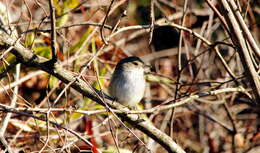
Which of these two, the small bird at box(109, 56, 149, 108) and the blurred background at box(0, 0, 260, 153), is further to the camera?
the blurred background at box(0, 0, 260, 153)

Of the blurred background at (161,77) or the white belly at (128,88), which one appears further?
the blurred background at (161,77)

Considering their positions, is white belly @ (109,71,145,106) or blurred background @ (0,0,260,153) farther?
blurred background @ (0,0,260,153)

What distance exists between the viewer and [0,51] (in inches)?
126

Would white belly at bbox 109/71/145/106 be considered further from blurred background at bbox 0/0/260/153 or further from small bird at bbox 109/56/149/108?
blurred background at bbox 0/0/260/153

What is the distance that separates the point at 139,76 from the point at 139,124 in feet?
4.93

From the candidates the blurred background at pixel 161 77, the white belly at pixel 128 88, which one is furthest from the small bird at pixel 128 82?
the blurred background at pixel 161 77

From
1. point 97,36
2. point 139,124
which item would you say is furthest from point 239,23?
point 97,36

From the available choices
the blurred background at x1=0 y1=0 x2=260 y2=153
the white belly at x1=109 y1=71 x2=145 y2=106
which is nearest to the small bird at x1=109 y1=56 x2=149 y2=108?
the white belly at x1=109 y1=71 x2=145 y2=106

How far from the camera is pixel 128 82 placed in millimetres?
4801

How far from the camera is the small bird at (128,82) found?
472 cm

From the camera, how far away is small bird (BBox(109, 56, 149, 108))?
4.72 m

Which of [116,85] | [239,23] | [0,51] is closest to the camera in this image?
[239,23]

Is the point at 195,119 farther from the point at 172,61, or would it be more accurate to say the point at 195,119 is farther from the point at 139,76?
the point at 139,76

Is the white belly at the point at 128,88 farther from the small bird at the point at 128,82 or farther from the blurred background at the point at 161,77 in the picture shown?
the blurred background at the point at 161,77
